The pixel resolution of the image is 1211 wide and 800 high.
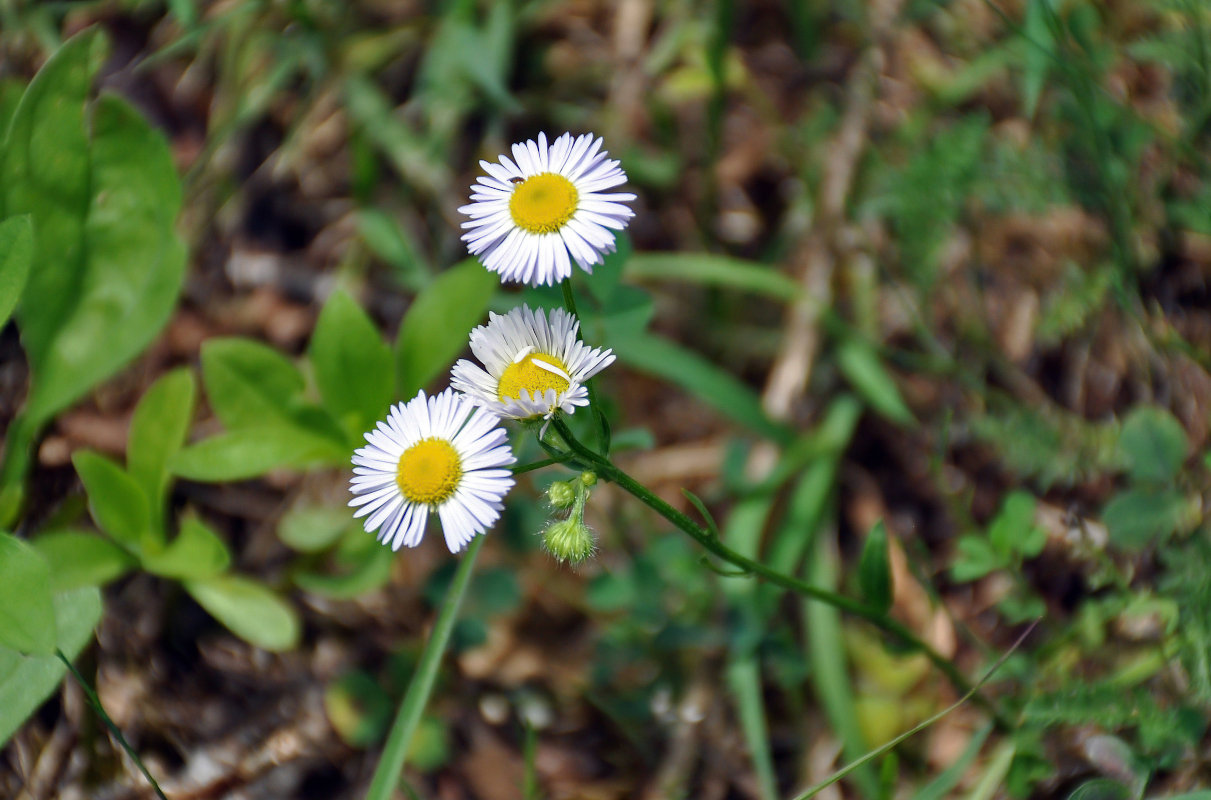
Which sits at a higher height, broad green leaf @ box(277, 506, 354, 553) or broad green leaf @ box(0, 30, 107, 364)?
broad green leaf @ box(0, 30, 107, 364)

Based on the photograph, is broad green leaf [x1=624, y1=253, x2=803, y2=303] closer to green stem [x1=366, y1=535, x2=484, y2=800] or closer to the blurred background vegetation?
the blurred background vegetation

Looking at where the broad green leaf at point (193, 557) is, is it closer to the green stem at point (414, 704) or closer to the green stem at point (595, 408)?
the green stem at point (414, 704)

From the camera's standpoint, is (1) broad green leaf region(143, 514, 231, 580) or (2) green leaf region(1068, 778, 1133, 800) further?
(1) broad green leaf region(143, 514, 231, 580)

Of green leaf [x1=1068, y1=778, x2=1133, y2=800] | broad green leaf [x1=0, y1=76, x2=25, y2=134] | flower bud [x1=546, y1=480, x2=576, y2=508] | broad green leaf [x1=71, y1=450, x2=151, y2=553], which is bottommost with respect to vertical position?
green leaf [x1=1068, y1=778, x2=1133, y2=800]

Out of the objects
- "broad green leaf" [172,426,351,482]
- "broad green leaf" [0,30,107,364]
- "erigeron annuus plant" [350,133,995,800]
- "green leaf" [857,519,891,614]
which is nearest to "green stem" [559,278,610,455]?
"erigeron annuus plant" [350,133,995,800]

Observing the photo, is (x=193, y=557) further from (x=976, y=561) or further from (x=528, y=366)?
(x=976, y=561)

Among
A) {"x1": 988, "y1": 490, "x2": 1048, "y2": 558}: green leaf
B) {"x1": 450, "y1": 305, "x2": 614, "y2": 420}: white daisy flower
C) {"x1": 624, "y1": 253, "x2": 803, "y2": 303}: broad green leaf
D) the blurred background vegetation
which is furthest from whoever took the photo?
{"x1": 624, "y1": 253, "x2": 803, "y2": 303}: broad green leaf
